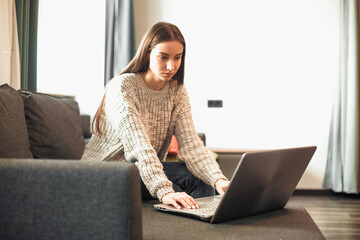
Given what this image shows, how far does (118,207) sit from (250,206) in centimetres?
46

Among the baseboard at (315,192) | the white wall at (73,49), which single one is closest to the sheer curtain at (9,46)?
the white wall at (73,49)

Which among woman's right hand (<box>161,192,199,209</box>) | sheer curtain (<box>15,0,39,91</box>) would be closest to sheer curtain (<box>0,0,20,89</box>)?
sheer curtain (<box>15,0,39,91</box>)

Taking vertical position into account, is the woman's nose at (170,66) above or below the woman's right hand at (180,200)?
above

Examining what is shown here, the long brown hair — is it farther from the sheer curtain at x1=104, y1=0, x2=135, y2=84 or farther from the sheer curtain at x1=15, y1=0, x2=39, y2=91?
the sheer curtain at x1=104, y1=0, x2=135, y2=84

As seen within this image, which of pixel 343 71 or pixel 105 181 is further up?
pixel 343 71

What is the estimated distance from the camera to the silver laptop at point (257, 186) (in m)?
0.99

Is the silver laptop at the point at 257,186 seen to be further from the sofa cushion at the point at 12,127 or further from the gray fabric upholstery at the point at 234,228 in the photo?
the sofa cushion at the point at 12,127

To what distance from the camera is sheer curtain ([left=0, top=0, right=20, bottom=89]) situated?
2.27 meters

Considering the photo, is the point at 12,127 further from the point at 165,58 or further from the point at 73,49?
the point at 73,49

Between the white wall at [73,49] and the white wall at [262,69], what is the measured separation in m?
0.79

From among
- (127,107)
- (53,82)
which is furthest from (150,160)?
(53,82)

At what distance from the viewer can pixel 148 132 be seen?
5.29ft

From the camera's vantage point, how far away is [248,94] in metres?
4.12

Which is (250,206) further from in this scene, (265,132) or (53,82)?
(265,132)
